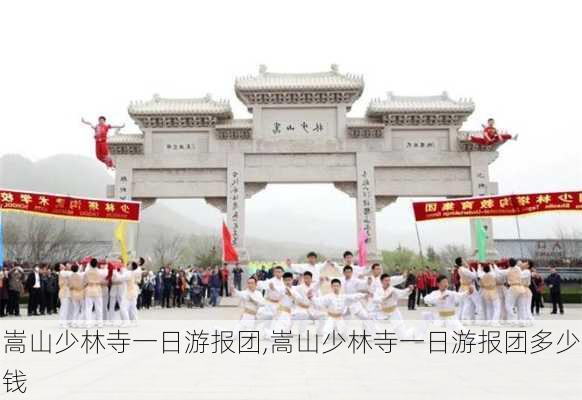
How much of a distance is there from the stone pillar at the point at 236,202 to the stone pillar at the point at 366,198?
4.28 meters

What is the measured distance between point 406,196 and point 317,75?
19.2 ft

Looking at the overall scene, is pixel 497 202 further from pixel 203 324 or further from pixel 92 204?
pixel 92 204

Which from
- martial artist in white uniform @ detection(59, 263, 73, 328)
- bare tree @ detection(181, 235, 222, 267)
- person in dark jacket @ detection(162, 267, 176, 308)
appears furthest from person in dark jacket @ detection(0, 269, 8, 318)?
bare tree @ detection(181, 235, 222, 267)

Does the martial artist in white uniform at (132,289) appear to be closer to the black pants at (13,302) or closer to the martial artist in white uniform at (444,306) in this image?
the black pants at (13,302)

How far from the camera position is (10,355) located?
632 cm

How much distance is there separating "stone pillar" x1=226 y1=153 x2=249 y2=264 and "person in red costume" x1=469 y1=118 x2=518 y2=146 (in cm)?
889

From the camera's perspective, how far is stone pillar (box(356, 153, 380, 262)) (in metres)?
19.5

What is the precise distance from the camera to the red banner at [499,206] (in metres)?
12.1

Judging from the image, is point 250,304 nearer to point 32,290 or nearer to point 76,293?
point 76,293

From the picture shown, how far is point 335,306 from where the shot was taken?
297 inches

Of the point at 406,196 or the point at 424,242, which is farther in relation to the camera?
the point at 424,242

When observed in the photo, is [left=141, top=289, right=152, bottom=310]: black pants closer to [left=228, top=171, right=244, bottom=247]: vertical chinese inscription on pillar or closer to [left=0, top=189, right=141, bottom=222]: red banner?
[left=0, top=189, right=141, bottom=222]: red banner

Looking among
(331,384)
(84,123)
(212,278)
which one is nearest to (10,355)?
(331,384)

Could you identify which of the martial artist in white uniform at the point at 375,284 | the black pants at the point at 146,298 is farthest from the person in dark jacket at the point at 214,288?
the martial artist in white uniform at the point at 375,284
